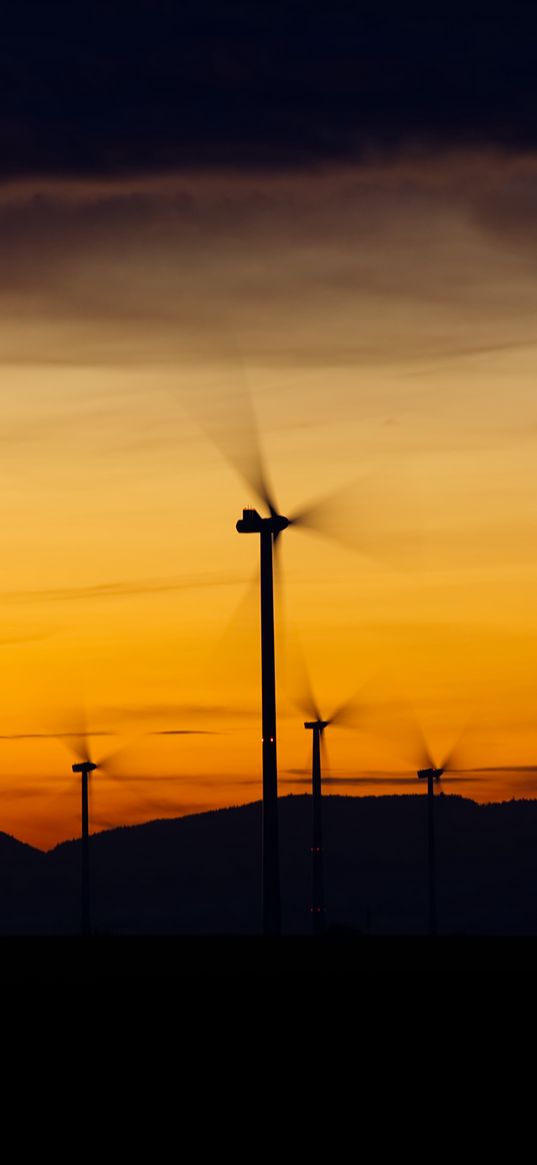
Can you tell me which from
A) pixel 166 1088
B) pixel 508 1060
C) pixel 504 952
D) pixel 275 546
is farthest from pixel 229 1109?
pixel 275 546

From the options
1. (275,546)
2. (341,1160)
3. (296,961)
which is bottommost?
(341,1160)

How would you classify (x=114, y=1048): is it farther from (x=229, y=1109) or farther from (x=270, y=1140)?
(x=270, y=1140)

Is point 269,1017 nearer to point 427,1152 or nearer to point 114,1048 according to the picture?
point 114,1048

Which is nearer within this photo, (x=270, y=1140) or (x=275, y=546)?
(x=270, y=1140)

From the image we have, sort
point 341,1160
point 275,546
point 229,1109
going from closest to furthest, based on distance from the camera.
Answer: point 341,1160, point 229,1109, point 275,546

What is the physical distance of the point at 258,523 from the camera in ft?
453

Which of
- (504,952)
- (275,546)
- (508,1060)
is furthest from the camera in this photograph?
(275,546)

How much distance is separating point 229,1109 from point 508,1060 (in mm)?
5985

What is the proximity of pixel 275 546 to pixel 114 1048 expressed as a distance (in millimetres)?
93037

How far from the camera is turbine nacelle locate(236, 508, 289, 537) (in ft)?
447

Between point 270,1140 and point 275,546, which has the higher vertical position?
point 275,546

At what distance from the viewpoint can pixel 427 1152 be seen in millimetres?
34094

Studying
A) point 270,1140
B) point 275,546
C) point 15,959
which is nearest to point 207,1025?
point 270,1140

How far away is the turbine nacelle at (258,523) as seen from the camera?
136375 mm
